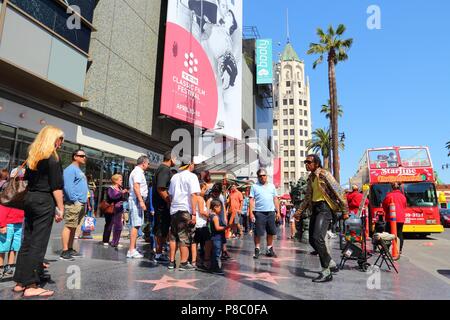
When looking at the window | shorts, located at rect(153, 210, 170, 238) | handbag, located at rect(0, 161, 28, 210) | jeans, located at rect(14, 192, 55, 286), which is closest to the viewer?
jeans, located at rect(14, 192, 55, 286)

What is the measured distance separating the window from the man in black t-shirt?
768 centimetres

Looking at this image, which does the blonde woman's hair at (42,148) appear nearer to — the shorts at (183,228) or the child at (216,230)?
the shorts at (183,228)

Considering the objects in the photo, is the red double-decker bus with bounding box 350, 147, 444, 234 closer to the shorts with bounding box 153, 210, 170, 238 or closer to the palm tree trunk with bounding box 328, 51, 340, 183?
the palm tree trunk with bounding box 328, 51, 340, 183

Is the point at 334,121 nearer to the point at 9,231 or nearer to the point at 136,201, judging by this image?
the point at 136,201

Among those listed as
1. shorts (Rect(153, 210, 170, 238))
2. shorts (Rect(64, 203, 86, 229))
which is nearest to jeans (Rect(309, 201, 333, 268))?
shorts (Rect(153, 210, 170, 238))

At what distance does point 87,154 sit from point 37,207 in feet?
37.4

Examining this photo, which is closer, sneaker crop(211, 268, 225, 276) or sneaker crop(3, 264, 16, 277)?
sneaker crop(3, 264, 16, 277)

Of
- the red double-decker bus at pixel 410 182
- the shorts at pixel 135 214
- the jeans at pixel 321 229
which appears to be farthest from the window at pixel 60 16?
the red double-decker bus at pixel 410 182

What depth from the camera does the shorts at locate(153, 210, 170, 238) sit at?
5931 millimetres

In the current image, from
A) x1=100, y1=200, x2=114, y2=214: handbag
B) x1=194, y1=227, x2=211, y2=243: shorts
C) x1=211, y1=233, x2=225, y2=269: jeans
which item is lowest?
x1=211, y1=233, x2=225, y2=269: jeans

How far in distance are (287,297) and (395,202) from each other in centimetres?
Answer: 511

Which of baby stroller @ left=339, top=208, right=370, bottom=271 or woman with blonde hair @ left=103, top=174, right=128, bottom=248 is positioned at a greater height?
woman with blonde hair @ left=103, top=174, right=128, bottom=248

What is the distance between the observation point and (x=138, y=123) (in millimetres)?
17672
